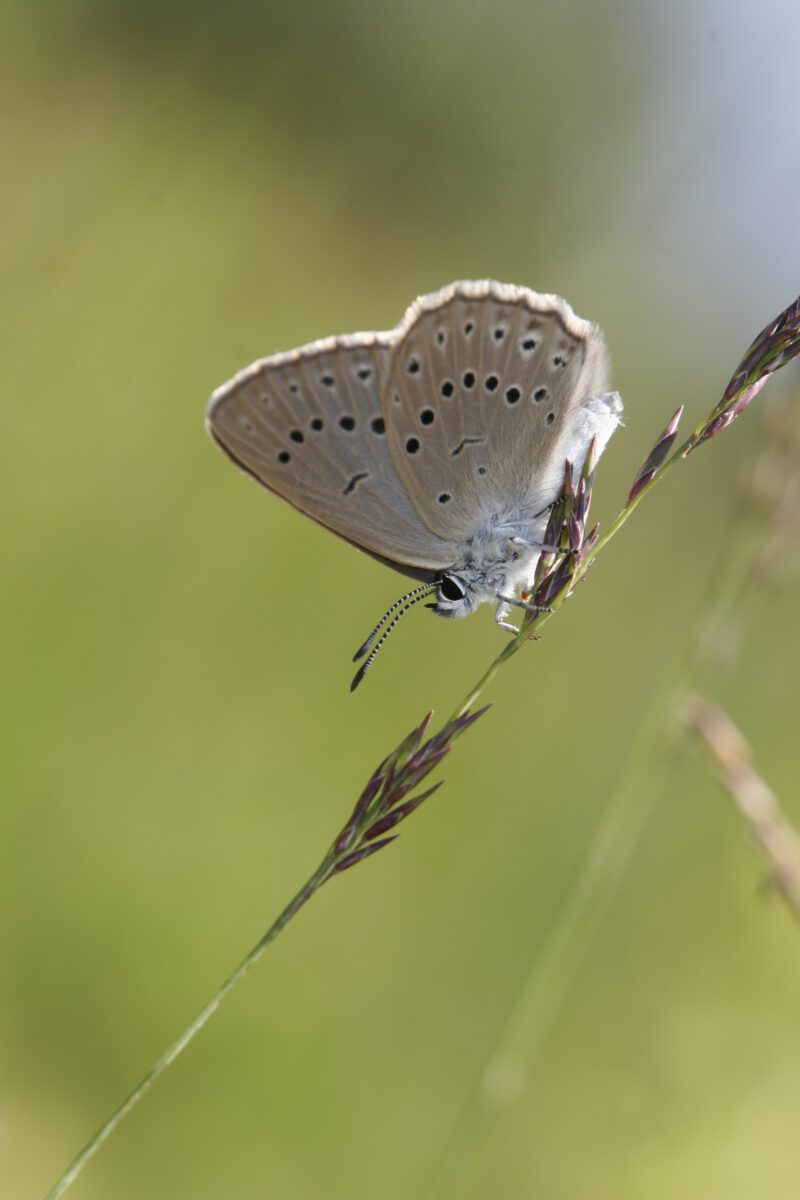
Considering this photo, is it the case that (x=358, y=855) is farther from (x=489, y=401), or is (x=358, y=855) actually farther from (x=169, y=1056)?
(x=489, y=401)

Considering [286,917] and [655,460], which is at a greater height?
[655,460]

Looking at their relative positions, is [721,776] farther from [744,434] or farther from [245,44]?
[245,44]

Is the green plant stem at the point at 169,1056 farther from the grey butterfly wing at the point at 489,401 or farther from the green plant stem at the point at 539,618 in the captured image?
the grey butterfly wing at the point at 489,401

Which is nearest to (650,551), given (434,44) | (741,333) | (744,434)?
(744,434)

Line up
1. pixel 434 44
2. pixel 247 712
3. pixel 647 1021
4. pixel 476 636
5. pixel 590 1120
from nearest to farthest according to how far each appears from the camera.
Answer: pixel 590 1120, pixel 647 1021, pixel 247 712, pixel 476 636, pixel 434 44

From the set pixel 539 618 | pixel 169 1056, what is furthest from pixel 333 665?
pixel 169 1056

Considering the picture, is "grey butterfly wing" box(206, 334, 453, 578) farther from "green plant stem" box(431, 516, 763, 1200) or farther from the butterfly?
"green plant stem" box(431, 516, 763, 1200)

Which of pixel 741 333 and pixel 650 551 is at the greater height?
pixel 741 333

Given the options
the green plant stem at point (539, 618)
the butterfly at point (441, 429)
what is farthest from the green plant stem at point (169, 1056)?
the butterfly at point (441, 429)
